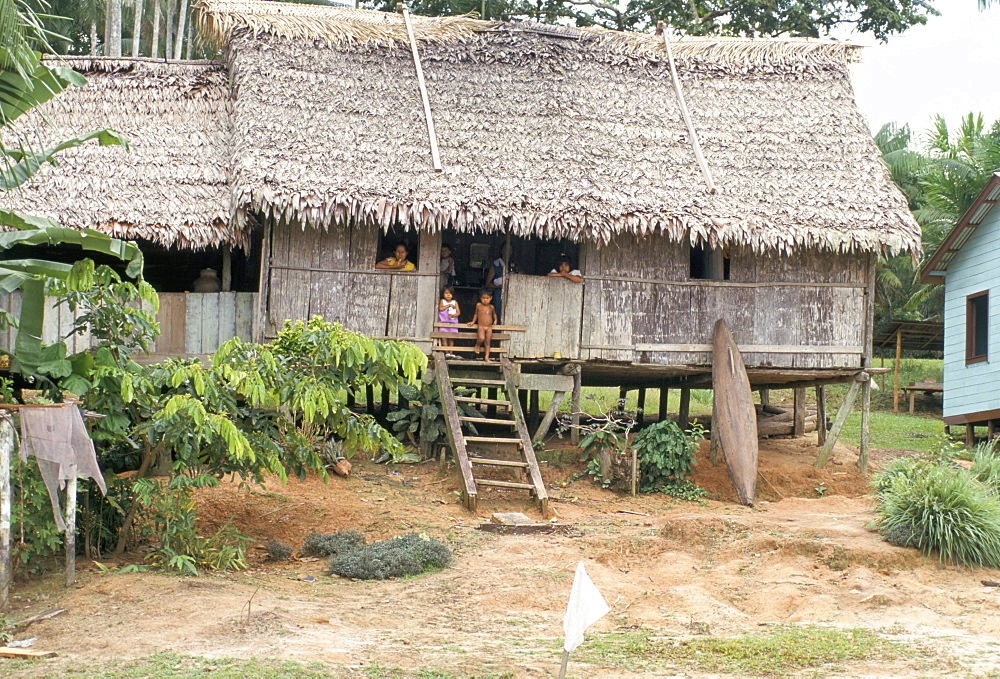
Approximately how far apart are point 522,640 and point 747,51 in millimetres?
11438

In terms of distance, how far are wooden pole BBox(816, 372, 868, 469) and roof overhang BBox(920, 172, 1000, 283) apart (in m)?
4.07

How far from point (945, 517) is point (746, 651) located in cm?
349

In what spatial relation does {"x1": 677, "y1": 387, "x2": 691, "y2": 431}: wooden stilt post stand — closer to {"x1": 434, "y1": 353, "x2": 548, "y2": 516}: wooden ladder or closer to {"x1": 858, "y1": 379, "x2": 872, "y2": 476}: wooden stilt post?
{"x1": 858, "y1": 379, "x2": 872, "y2": 476}: wooden stilt post

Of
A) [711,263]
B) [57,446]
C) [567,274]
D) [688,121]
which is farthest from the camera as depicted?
[688,121]

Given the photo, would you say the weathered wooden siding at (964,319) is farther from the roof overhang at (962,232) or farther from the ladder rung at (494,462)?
the ladder rung at (494,462)

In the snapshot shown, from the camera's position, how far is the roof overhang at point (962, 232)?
55.5 feet

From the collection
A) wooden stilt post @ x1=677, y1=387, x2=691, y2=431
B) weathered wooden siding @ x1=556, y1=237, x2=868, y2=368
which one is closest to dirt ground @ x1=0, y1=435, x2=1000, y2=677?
weathered wooden siding @ x1=556, y1=237, x2=868, y2=368

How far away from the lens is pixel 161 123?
14.7 meters

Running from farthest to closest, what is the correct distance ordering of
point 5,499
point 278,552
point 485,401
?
point 485,401
point 278,552
point 5,499

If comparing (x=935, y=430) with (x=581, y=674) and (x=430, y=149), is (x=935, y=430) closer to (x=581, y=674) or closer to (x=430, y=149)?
(x=430, y=149)

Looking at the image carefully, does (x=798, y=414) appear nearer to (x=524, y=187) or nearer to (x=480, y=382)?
(x=480, y=382)

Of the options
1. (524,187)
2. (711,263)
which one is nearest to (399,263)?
(524,187)

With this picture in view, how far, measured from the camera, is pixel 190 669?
21.8 ft

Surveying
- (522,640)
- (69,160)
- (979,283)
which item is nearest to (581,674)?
(522,640)
